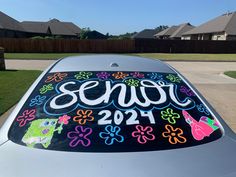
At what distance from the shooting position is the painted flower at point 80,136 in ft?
7.13

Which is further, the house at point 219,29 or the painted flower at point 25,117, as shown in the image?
the house at point 219,29

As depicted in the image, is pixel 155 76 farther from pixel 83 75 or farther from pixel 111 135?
pixel 111 135

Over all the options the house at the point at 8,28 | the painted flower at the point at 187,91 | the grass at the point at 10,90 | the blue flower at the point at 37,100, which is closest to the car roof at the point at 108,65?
the painted flower at the point at 187,91

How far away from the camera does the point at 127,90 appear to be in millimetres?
2828

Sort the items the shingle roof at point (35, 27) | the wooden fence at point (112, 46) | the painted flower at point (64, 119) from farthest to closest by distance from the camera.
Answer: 1. the shingle roof at point (35, 27)
2. the wooden fence at point (112, 46)
3. the painted flower at point (64, 119)

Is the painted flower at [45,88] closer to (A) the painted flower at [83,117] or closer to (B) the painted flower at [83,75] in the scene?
(B) the painted flower at [83,75]

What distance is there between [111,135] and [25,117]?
69 centimetres

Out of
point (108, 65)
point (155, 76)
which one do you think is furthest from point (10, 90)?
point (155, 76)

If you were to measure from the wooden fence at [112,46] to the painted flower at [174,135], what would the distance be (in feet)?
128

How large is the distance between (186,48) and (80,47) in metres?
14.1

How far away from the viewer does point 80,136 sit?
2.26m

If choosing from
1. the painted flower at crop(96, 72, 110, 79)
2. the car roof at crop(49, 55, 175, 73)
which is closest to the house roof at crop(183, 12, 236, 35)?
the car roof at crop(49, 55, 175, 73)

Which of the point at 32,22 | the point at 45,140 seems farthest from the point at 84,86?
the point at 32,22

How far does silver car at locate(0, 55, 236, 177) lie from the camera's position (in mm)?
1935
